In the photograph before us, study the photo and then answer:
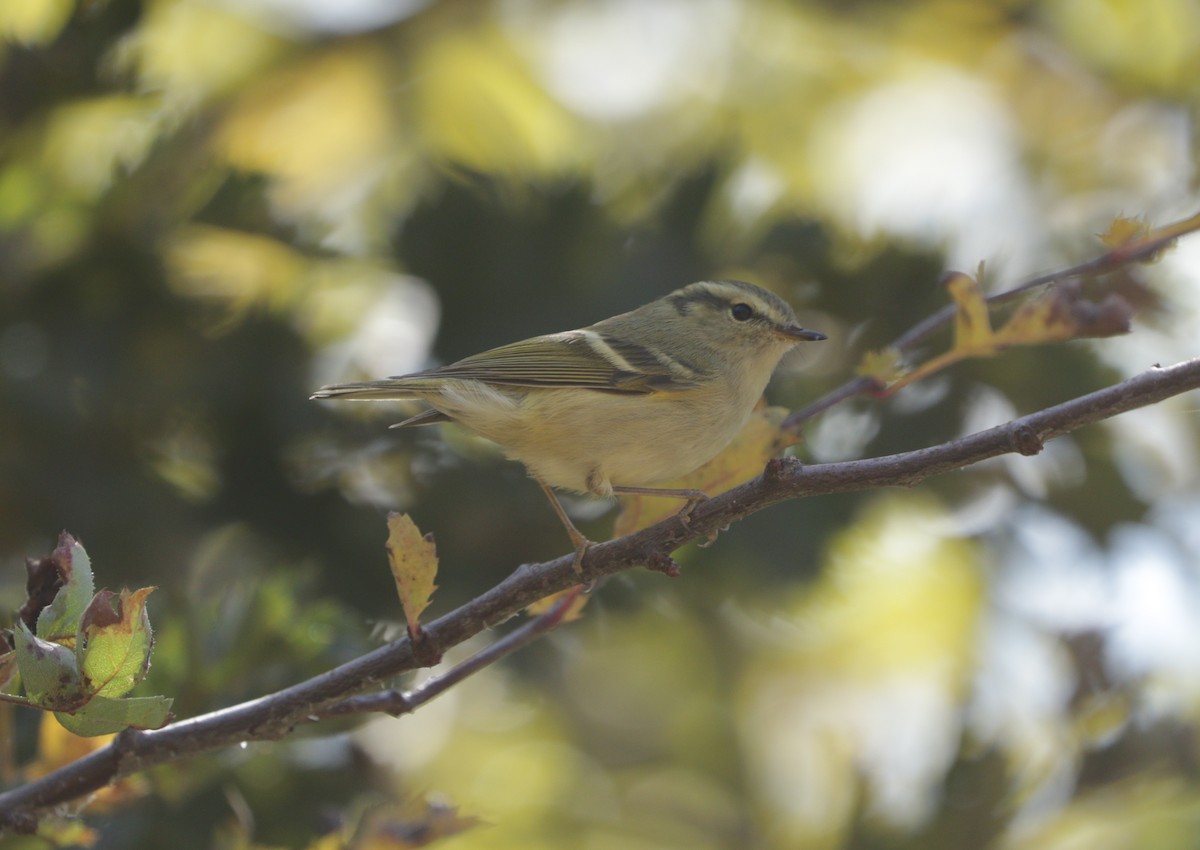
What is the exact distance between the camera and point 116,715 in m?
0.78

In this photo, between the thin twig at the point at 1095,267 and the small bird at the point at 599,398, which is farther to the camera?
the small bird at the point at 599,398

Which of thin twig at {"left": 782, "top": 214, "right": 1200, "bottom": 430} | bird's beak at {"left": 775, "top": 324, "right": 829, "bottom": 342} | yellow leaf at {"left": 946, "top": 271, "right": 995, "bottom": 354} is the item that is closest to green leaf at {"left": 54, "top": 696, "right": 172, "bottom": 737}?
thin twig at {"left": 782, "top": 214, "right": 1200, "bottom": 430}

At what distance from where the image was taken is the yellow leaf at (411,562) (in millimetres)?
941

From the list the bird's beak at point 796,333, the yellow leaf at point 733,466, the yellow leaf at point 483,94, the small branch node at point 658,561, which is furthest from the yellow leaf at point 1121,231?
the yellow leaf at point 483,94

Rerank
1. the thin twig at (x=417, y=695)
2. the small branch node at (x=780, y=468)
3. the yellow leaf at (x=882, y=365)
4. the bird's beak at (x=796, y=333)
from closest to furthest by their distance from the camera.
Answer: the small branch node at (x=780, y=468) → the thin twig at (x=417, y=695) → the yellow leaf at (x=882, y=365) → the bird's beak at (x=796, y=333)

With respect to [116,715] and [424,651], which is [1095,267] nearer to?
[424,651]

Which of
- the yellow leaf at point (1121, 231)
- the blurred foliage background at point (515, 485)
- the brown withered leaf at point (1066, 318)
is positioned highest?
the yellow leaf at point (1121, 231)

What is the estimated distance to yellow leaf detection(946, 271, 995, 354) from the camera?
111cm

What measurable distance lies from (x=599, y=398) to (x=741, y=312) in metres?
0.42

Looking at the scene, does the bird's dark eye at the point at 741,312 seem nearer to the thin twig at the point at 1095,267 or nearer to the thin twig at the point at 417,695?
the thin twig at the point at 1095,267

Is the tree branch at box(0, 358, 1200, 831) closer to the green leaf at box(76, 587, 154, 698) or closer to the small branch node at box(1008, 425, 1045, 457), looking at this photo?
the small branch node at box(1008, 425, 1045, 457)

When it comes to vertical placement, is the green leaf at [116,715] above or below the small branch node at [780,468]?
below

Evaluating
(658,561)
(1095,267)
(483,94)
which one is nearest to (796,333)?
(1095,267)

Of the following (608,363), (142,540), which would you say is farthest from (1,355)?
(608,363)
